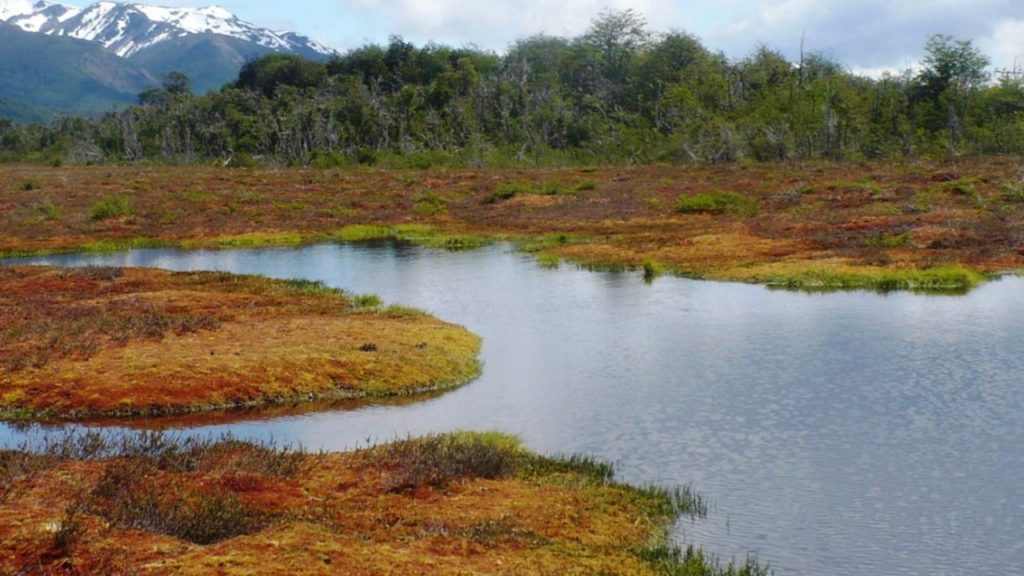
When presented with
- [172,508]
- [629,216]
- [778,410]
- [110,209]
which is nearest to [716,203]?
[629,216]

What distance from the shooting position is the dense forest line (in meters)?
101

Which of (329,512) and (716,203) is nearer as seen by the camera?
(329,512)

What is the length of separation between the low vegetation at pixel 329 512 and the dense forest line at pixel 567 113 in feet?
272

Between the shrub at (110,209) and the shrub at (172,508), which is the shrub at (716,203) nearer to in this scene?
the shrub at (110,209)

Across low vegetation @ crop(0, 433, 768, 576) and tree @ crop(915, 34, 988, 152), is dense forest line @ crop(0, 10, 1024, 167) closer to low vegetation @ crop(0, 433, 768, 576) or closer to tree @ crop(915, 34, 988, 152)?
tree @ crop(915, 34, 988, 152)

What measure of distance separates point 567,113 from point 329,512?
109m

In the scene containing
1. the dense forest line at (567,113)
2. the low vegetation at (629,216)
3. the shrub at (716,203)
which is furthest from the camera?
the dense forest line at (567,113)

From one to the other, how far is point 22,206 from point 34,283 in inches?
1408

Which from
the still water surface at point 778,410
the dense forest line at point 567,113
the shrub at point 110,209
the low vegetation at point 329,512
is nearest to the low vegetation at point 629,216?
the shrub at point 110,209

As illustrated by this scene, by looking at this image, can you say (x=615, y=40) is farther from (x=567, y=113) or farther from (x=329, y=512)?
(x=329, y=512)

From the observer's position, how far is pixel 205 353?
24.1m

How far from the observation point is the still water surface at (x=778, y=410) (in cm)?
1414

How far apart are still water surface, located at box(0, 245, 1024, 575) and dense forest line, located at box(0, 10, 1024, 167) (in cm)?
6628

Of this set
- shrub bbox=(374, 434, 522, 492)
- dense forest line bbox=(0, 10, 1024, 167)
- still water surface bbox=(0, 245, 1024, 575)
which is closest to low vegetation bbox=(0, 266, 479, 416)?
still water surface bbox=(0, 245, 1024, 575)
